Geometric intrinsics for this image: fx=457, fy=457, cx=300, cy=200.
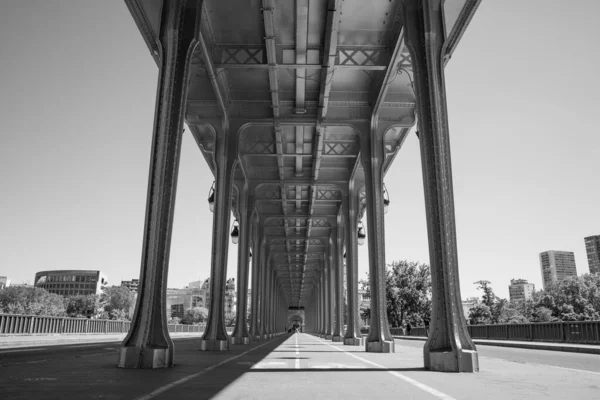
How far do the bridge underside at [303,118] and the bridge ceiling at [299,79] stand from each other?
6 cm

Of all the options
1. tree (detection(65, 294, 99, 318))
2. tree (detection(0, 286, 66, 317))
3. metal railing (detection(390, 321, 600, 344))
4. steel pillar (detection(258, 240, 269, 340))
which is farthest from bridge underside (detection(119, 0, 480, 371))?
tree (detection(65, 294, 99, 318))

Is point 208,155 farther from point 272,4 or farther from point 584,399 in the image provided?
point 584,399

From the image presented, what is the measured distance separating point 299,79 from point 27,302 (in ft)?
426

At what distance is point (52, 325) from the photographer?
97.8 ft

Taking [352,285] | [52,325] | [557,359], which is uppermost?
[352,285]

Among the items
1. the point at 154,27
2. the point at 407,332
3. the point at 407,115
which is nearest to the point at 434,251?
the point at 154,27

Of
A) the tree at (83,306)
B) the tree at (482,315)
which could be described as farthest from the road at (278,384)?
the tree at (83,306)

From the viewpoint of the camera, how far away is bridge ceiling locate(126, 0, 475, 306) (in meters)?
15.4

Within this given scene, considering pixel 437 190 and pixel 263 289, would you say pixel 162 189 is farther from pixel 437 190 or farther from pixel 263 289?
pixel 263 289

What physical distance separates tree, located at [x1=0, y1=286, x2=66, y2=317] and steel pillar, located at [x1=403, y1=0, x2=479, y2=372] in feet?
421

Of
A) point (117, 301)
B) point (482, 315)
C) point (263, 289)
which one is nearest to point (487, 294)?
point (482, 315)

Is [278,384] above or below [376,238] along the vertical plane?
below

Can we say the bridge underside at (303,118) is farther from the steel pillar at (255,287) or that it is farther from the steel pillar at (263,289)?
the steel pillar at (263,289)

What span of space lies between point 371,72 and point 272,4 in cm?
698
